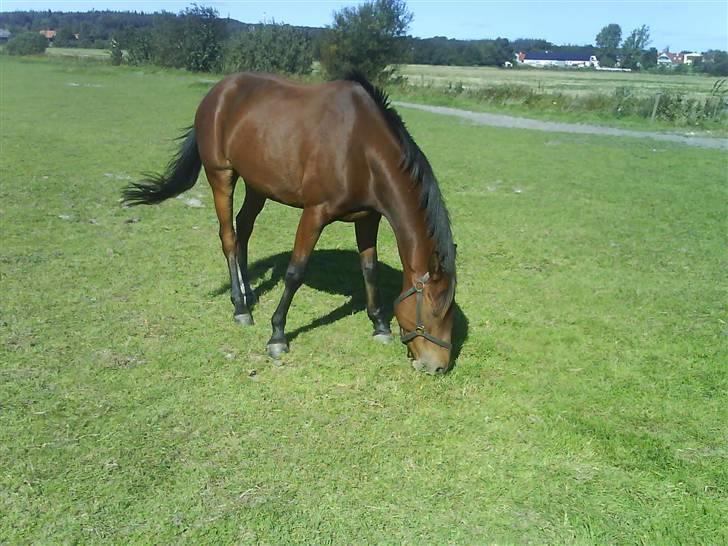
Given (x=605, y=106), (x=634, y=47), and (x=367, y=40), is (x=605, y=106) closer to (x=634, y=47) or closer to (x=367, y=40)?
(x=367, y=40)

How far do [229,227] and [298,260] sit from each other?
1057 mm

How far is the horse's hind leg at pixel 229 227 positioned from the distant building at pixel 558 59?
112 meters

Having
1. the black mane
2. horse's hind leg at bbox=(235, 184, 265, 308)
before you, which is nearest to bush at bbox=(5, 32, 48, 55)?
horse's hind leg at bbox=(235, 184, 265, 308)

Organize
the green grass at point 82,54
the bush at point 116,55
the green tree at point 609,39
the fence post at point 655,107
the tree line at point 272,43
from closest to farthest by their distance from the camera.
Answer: the fence post at point 655,107 → the tree line at point 272,43 → the bush at point 116,55 → the green grass at point 82,54 → the green tree at point 609,39

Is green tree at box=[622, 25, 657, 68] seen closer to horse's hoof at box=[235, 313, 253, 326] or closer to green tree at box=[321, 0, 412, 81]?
green tree at box=[321, 0, 412, 81]

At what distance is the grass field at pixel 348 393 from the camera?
297 centimetres

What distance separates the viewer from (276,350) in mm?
4559

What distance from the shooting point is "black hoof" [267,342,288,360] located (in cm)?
454

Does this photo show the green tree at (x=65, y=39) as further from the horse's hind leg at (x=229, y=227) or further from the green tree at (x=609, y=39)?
the horse's hind leg at (x=229, y=227)

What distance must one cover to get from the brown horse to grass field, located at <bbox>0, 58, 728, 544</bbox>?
0.49 m

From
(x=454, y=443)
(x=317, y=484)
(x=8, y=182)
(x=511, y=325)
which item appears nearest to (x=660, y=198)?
(x=511, y=325)

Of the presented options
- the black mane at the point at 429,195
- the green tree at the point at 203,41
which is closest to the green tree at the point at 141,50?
the green tree at the point at 203,41

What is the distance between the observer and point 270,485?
313 cm

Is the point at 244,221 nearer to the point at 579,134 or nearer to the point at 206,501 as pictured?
the point at 206,501
